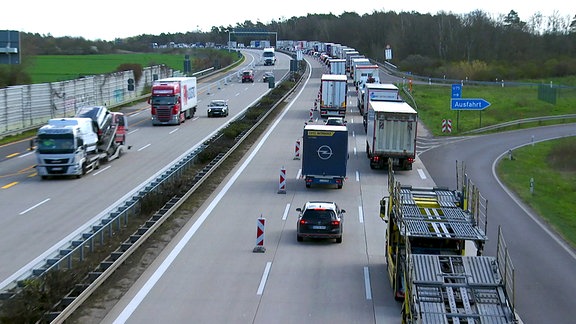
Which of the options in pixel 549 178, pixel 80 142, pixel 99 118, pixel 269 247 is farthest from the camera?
pixel 99 118

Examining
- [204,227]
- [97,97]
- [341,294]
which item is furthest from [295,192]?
[97,97]

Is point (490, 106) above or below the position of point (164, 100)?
below

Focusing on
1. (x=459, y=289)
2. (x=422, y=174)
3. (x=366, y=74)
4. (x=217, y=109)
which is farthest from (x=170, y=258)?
(x=366, y=74)

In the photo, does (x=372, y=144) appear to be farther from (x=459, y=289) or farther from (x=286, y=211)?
(x=459, y=289)

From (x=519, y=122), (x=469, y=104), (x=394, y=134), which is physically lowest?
(x=519, y=122)

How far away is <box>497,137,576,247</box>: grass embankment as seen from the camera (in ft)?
101

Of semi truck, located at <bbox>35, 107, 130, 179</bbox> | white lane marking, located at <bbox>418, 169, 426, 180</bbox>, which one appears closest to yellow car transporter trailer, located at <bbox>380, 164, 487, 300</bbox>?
white lane marking, located at <bbox>418, 169, 426, 180</bbox>

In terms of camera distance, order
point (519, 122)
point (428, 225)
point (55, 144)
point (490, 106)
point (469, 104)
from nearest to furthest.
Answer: point (428, 225) < point (55, 144) < point (469, 104) < point (519, 122) < point (490, 106)

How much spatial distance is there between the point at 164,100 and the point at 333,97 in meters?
13.5

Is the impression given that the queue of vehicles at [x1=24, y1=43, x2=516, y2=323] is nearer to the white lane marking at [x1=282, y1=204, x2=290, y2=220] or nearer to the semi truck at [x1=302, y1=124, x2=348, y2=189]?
the semi truck at [x1=302, y1=124, x2=348, y2=189]

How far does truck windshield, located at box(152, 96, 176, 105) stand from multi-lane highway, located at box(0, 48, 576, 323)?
39.2 feet

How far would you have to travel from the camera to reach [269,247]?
2520 cm

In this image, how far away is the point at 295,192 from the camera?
34938 millimetres

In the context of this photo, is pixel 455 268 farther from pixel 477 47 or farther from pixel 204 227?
pixel 477 47
